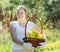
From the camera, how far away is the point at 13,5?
104 inches

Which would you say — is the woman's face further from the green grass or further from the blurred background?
the green grass

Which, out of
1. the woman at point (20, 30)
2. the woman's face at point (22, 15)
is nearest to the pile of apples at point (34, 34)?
the woman at point (20, 30)

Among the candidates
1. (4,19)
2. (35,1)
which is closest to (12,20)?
(4,19)

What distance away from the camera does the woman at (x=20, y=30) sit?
2611 millimetres

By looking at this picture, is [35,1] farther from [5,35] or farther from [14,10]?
[5,35]

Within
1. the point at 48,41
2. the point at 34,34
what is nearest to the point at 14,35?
the point at 34,34

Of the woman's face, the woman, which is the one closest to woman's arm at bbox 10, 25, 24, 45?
the woman

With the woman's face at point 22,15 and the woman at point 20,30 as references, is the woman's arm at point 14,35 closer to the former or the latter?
the woman at point 20,30

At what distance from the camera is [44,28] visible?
2.65 metres

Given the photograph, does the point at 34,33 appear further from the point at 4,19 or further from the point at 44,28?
the point at 4,19

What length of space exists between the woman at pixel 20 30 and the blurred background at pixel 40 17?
0.04 metres

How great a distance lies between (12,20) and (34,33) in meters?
0.23

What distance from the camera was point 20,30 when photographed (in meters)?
2.61

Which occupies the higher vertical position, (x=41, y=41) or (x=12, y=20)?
(x=12, y=20)
